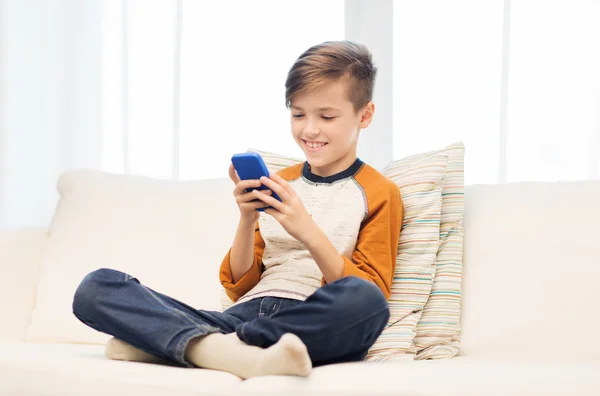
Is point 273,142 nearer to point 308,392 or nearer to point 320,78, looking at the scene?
point 320,78

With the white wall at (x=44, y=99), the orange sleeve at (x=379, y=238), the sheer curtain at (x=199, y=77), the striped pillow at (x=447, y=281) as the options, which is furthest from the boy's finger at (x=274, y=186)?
the white wall at (x=44, y=99)

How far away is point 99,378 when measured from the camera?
123cm

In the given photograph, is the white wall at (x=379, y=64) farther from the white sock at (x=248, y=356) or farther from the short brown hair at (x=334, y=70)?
the white sock at (x=248, y=356)

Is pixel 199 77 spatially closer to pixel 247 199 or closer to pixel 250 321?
pixel 247 199

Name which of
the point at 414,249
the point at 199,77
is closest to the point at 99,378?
the point at 414,249

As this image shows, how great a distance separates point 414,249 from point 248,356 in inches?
22.5

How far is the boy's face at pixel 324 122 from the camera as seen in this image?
1584 millimetres

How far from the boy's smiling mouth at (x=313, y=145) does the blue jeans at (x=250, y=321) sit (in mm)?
409

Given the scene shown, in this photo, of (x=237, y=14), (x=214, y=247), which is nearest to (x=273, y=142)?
(x=237, y=14)

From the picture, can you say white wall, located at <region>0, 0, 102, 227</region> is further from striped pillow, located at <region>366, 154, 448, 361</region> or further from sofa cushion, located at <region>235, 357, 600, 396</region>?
sofa cushion, located at <region>235, 357, 600, 396</region>

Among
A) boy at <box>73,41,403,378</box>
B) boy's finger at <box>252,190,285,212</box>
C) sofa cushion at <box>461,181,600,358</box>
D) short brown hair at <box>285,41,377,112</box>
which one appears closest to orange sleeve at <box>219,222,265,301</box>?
boy at <box>73,41,403,378</box>

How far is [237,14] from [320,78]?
1.27 meters

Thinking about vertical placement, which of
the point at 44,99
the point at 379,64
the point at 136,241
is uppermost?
the point at 379,64

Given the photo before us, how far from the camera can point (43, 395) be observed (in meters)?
1.27
